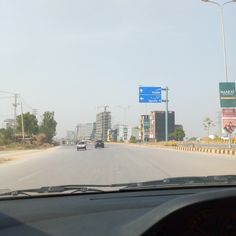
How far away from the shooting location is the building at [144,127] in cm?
12494

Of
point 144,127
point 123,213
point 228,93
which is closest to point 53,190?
point 123,213

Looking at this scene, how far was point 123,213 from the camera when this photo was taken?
427 centimetres

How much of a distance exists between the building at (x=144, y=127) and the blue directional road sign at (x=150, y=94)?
2457 inches

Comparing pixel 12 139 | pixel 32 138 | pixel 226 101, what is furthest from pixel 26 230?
pixel 32 138

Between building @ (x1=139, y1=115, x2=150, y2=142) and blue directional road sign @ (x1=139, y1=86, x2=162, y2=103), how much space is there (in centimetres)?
6241

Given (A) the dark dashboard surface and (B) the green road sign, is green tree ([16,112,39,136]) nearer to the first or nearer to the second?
(B) the green road sign

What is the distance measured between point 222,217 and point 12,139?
99581 mm

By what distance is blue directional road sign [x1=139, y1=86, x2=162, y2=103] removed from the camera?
59.7 meters

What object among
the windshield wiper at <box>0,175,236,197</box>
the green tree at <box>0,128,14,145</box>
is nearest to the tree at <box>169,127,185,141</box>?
the green tree at <box>0,128,14,145</box>

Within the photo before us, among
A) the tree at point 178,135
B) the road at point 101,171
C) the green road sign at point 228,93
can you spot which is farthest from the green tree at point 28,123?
the road at point 101,171

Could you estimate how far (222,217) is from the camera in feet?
10.8

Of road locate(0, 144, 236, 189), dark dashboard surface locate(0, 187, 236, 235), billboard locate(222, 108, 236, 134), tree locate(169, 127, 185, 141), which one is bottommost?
road locate(0, 144, 236, 189)

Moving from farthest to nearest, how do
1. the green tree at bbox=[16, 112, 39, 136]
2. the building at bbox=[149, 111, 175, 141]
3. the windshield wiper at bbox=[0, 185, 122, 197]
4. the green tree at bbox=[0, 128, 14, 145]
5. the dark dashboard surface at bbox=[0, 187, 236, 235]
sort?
the building at bbox=[149, 111, 175, 141]
the green tree at bbox=[16, 112, 39, 136]
the green tree at bbox=[0, 128, 14, 145]
the windshield wiper at bbox=[0, 185, 122, 197]
the dark dashboard surface at bbox=[0, 187, 236, 235]

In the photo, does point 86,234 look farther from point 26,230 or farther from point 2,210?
point 2,210
